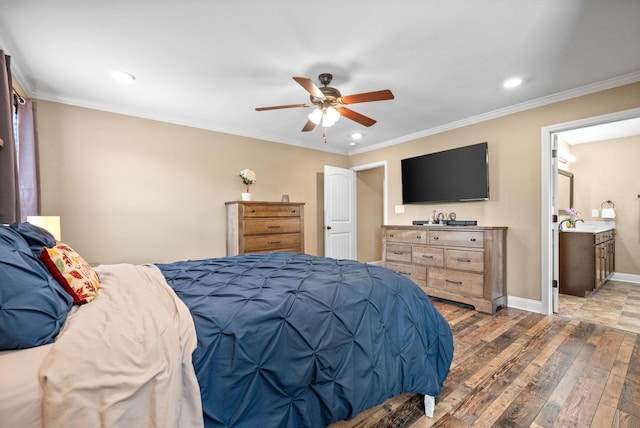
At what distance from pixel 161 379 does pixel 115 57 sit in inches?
103

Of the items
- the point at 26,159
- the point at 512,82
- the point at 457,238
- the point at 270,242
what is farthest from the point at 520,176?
the point at 26,159

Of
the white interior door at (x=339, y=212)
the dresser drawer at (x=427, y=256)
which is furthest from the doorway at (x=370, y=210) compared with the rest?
the dresser drawer at (x=427, y=256)

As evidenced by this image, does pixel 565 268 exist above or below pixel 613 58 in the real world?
below

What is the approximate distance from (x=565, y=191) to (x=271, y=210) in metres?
5.14

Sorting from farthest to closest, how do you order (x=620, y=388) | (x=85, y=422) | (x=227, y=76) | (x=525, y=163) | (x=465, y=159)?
(x=465, y=159) < (x=525, y=163) < (x=227, y=76) < (x=620, y=388) < (x=85, y=422)

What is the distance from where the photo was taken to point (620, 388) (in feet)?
5.90

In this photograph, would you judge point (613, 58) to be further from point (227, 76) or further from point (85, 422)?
point (85, 422)

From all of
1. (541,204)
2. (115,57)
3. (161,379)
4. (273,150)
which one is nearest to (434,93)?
(541,204)

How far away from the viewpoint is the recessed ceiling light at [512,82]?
2.72 metres

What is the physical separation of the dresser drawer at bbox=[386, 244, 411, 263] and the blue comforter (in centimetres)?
224

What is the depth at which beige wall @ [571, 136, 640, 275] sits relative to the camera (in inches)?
Answer: 174

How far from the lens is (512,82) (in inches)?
109

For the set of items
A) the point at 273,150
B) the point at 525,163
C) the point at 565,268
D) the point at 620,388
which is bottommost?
the point at 620,388

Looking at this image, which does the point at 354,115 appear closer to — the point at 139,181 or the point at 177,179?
the point at 177,179
